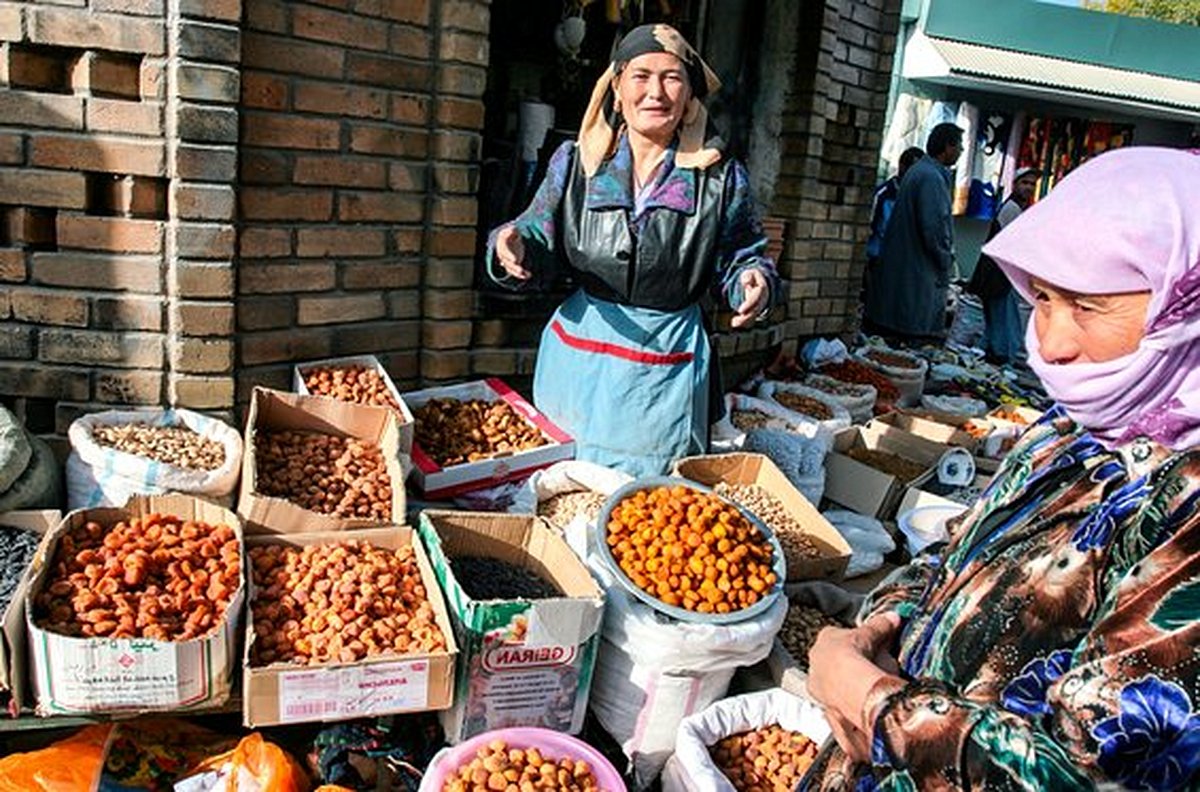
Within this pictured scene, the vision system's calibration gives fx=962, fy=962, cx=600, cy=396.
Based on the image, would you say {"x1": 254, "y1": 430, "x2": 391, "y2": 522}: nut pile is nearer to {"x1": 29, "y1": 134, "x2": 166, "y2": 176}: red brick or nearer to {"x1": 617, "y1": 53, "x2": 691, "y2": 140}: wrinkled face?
{"x1": 29, "y1": 134, "x2": 166, "y2": 176}: red brick

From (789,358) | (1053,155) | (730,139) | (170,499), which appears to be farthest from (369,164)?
(1053,155)

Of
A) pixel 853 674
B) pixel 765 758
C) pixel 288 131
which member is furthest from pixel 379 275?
pixel 853 674

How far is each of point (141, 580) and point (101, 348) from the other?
1107 millimetres

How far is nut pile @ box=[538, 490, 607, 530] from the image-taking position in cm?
340

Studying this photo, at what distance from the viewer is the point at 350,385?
3.63 metres

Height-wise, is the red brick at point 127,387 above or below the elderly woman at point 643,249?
below

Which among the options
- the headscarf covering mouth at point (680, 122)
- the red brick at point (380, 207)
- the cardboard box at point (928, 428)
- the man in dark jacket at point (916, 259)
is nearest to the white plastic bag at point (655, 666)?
the headscarf covering mouth at point (680, 122)

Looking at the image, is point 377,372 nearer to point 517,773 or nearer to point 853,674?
point 517,773

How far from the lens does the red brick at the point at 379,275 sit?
3740mm

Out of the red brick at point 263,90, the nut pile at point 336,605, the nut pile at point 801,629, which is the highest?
the red brick at point 263,90

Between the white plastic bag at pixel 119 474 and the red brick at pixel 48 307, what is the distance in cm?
34

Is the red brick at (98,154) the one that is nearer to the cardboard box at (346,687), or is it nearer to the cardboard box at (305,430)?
the cardboard box at (305,430)

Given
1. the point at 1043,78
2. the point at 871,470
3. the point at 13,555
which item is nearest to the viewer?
the point at 13,555

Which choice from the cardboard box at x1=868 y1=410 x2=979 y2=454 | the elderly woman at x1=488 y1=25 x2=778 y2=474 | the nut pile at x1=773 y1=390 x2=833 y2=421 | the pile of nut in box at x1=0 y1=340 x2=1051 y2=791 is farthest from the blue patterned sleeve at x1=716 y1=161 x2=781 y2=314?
the cardboard box at x1=868 y1=410 x2=979 y2=454
